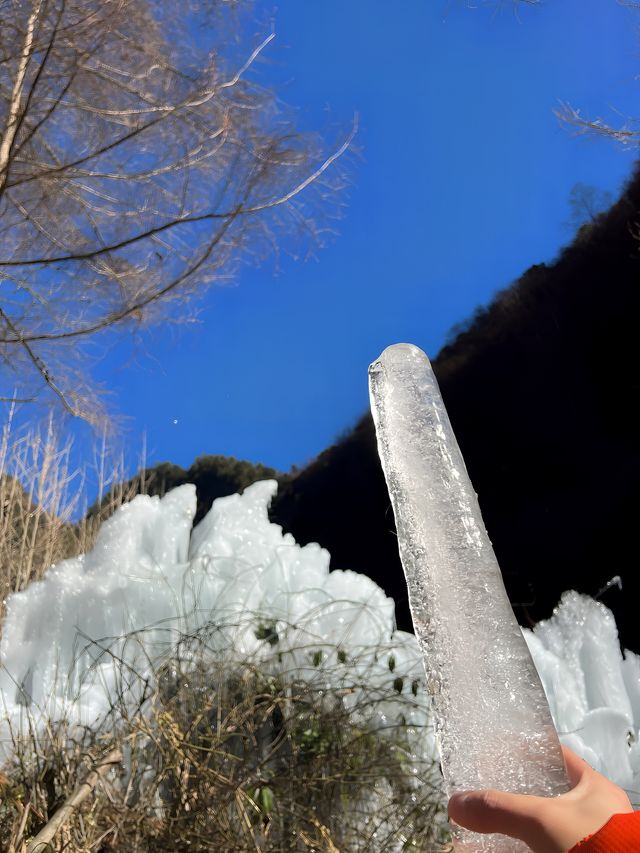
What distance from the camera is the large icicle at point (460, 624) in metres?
0.56

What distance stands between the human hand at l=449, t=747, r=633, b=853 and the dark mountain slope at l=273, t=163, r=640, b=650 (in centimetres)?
619

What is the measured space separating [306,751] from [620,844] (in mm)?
1889

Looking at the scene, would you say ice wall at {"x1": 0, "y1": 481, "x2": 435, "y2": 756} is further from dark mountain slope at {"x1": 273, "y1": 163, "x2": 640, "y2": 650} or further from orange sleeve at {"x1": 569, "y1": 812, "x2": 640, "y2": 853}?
dark mountain slope at {"x1": 273, "y1": 163, "x2": 640, "y2": 650}

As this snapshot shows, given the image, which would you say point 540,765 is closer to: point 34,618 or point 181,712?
point 181,712

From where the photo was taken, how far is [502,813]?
48 cm

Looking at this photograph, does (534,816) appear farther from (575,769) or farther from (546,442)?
(546,442)

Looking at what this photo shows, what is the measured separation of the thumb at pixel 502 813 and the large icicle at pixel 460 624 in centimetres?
7

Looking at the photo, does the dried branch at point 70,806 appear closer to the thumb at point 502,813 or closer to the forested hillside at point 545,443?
the thumb at point 502,813

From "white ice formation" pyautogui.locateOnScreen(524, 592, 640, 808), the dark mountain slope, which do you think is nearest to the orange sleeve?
"white ice formation" pyautogui.locateOnScreen(524, 592, 640, 808)

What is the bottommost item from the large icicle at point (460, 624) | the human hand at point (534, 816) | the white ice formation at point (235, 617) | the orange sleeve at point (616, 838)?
the orange sleeve at point (616, 838)

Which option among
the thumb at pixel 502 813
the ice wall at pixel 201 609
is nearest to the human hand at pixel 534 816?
the thumb at pixel 502 813

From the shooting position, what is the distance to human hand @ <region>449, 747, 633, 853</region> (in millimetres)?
476

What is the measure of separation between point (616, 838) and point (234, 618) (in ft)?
8.49

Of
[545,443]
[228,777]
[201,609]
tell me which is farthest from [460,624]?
[545,443]
